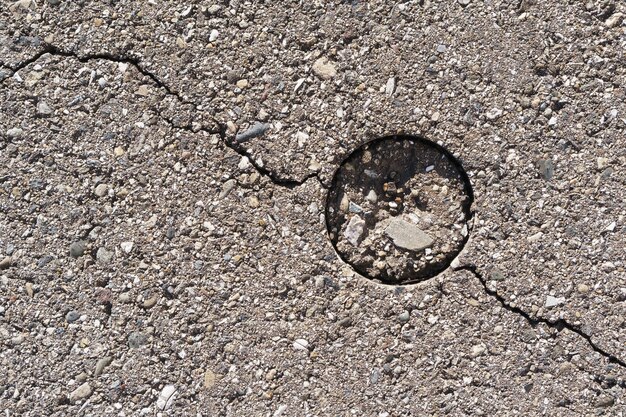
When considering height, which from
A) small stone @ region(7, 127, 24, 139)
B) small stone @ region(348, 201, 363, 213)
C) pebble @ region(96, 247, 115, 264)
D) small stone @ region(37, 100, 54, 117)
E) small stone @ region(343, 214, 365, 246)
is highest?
small stone @ region(37, 100, 54, 117)

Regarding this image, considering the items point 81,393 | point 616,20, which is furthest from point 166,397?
point 616,20

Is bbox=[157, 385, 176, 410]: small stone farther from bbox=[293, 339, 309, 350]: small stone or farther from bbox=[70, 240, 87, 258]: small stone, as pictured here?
bbox=[70, 240, 87, 258]: small stone

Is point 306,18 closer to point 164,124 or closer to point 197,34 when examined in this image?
point 197,34

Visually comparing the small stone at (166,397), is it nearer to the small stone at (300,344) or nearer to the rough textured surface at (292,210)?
the rough textured surface at (292,210)

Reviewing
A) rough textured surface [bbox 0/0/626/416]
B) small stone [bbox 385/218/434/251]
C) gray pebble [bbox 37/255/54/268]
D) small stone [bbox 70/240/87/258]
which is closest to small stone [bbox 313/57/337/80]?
rough textured surface [bbox 0/0/626/416]

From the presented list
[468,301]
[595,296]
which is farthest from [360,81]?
[595,296]

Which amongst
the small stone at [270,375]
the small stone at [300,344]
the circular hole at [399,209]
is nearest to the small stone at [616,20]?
the circular hole at [399,209]

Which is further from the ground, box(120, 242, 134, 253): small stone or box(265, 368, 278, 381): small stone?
box(120, 242, 134, 253): small stone
